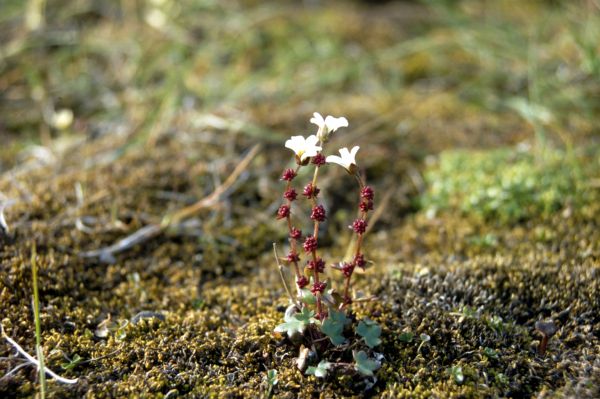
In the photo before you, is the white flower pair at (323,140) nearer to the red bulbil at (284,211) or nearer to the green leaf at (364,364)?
the red bulbil at (284,211)

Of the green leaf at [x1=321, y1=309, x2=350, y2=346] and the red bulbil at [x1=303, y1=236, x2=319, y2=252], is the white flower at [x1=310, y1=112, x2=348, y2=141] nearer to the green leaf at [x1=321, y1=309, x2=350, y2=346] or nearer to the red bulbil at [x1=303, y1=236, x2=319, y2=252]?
the red bulbil at [x1=303, y1=236, x2=319, y2=252]

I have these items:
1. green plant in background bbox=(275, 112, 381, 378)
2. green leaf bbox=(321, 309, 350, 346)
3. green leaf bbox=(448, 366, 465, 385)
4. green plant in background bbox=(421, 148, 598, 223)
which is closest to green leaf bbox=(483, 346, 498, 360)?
green leaf bbox=(448, 366, 465, 385)

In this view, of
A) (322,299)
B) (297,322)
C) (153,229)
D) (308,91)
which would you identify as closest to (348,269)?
(322,299)

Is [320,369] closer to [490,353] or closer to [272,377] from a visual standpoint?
[272,377]

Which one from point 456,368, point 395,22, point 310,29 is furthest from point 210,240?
point 395,22

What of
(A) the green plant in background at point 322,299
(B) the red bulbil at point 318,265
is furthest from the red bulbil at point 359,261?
(B) the red bulbil at point 318,265
